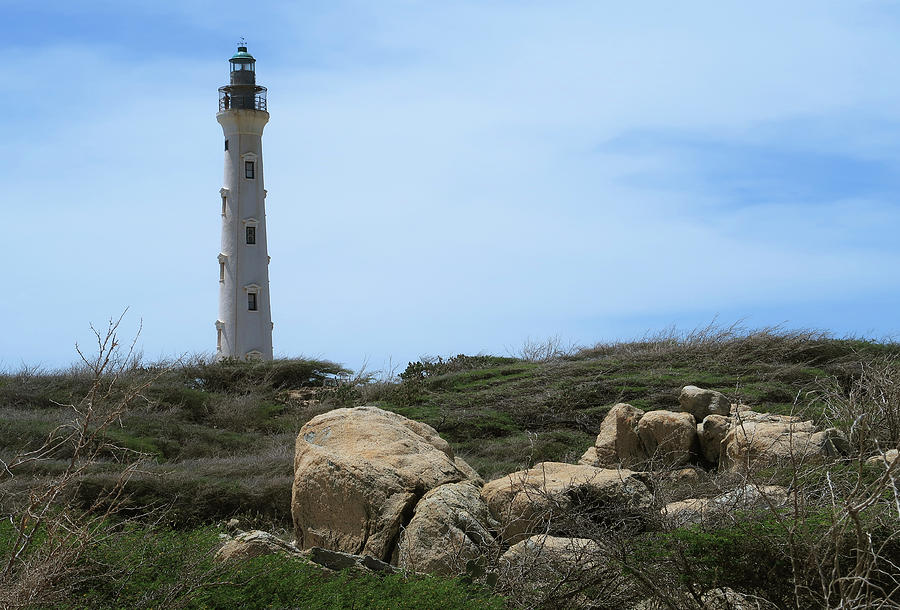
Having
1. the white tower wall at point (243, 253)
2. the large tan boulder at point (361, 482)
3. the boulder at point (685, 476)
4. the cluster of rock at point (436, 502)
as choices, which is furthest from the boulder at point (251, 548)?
the white tower wall at point (243, 253)

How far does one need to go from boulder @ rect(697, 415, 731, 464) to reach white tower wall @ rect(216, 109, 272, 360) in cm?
1985

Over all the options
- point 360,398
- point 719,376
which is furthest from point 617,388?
point 360,398

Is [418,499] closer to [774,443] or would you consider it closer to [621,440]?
[774,443]

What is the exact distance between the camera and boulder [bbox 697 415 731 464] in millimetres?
12500

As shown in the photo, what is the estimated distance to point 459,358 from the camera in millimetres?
24375

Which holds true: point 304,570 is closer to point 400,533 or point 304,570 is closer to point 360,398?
point 400,533

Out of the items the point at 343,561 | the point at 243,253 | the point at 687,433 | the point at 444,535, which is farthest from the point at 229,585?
the point at 243,253

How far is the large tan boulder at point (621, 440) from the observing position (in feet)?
41.9

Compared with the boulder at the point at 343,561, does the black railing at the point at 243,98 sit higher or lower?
higher

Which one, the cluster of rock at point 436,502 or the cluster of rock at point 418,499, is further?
the cluster of rock at point 418,499

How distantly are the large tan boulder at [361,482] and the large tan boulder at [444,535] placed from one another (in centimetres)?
30

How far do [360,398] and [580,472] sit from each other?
11.9 m

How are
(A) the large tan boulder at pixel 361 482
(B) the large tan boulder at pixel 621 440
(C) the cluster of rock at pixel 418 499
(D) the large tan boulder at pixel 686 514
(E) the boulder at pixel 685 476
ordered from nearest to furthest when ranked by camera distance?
(D) the large tan boulder at pixel 686 514, (C) the cluster of rock at pixel 418 499, (A) the large tan boulder at pixel 361 482, (E) the boulder at pixel 685 476, (B) the large tan boulder at pixel 621 440

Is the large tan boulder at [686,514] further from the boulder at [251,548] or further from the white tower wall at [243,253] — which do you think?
the white tower wall at [243,253]
